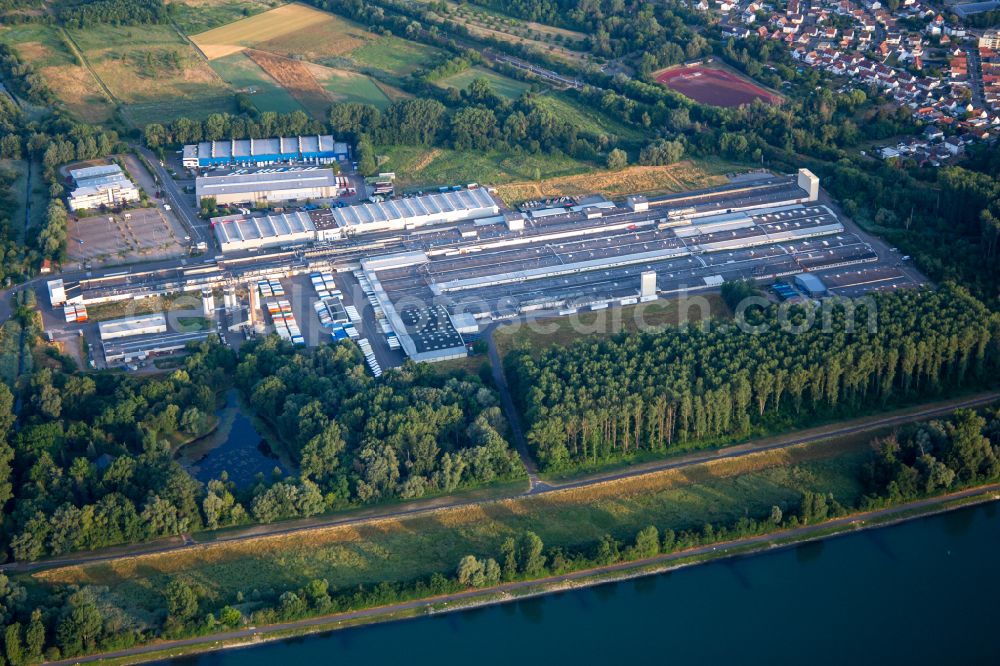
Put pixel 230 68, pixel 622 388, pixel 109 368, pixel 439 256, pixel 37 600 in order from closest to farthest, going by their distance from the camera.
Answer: pixel 37 600 < pixel 622 388 < pixel 109 368 < pixel 439 256 < pixel 230 68

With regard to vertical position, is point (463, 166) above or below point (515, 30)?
below

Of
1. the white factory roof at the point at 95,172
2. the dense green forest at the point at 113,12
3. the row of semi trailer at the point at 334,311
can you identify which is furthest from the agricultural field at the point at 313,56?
the row of semi trailer at the point at 334,311

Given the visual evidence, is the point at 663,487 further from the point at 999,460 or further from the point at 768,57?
the point at 768,57

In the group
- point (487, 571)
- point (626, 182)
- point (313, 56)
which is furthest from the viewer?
point (313, 56)

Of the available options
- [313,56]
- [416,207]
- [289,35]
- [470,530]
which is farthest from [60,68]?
[470,530]

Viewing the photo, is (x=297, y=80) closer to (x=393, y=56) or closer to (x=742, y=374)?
(x=393, y=56)

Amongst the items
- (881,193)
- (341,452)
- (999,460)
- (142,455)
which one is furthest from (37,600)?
(881,193)

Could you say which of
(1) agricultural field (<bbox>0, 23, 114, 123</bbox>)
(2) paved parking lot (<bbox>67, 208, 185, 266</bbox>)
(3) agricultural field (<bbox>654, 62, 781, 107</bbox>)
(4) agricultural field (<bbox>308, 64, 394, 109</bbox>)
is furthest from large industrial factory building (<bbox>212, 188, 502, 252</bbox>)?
(3) agricultural field (<bbox>654, 62, 781, 107</bbox>)
